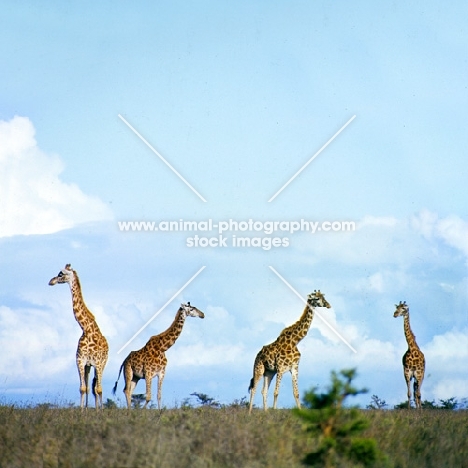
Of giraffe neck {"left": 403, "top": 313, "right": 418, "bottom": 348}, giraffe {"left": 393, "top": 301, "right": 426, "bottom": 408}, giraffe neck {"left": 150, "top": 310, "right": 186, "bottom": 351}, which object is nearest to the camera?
giraffe neck {"left": 150, "top": 310, "right": 186, "bottom": 351}

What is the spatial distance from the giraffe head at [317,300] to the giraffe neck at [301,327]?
0.18 meters

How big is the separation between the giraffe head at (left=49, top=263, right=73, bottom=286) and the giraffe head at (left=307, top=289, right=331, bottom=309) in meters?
5.90

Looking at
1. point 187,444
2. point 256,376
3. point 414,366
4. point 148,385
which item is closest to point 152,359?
point 148,385

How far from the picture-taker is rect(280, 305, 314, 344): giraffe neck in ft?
74.0

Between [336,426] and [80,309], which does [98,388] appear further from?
[336,426]

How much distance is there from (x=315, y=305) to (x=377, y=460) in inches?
460

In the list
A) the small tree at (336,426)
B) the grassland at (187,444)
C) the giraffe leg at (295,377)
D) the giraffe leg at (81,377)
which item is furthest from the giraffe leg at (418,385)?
the small tree at (336,426)

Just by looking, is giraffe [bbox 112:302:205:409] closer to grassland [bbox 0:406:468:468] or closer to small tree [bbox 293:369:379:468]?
grassland [bbox 0:406:468:468]

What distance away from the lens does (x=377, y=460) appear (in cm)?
1103

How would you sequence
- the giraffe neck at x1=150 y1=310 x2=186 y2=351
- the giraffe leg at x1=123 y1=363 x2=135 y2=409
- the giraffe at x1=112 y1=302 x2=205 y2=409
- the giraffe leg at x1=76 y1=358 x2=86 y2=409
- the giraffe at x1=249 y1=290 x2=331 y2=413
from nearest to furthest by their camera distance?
the giraffe leg at x1=76 y1=358 x2=86 y2=409 → the giraffe at x1=249 y1=290 x2=331 y2=413 → the giraffe at x1=112 y1=302 x2=205 y2=409 → the giraffe leg at x1=123 y1=363 x2=135 y2=409 → the giraffe neck at x1=150 y1=310 x2=186 y2=351

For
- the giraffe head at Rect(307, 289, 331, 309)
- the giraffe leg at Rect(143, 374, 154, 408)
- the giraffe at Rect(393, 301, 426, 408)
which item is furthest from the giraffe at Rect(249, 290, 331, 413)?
the giraffe at Rect(393, 301, 426, 408)

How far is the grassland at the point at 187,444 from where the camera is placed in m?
11.2

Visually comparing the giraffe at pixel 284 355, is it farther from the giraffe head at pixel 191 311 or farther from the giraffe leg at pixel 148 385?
the giraffe leg at pixel 148 385

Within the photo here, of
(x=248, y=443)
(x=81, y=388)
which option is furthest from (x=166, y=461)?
(x=81, y=388)
